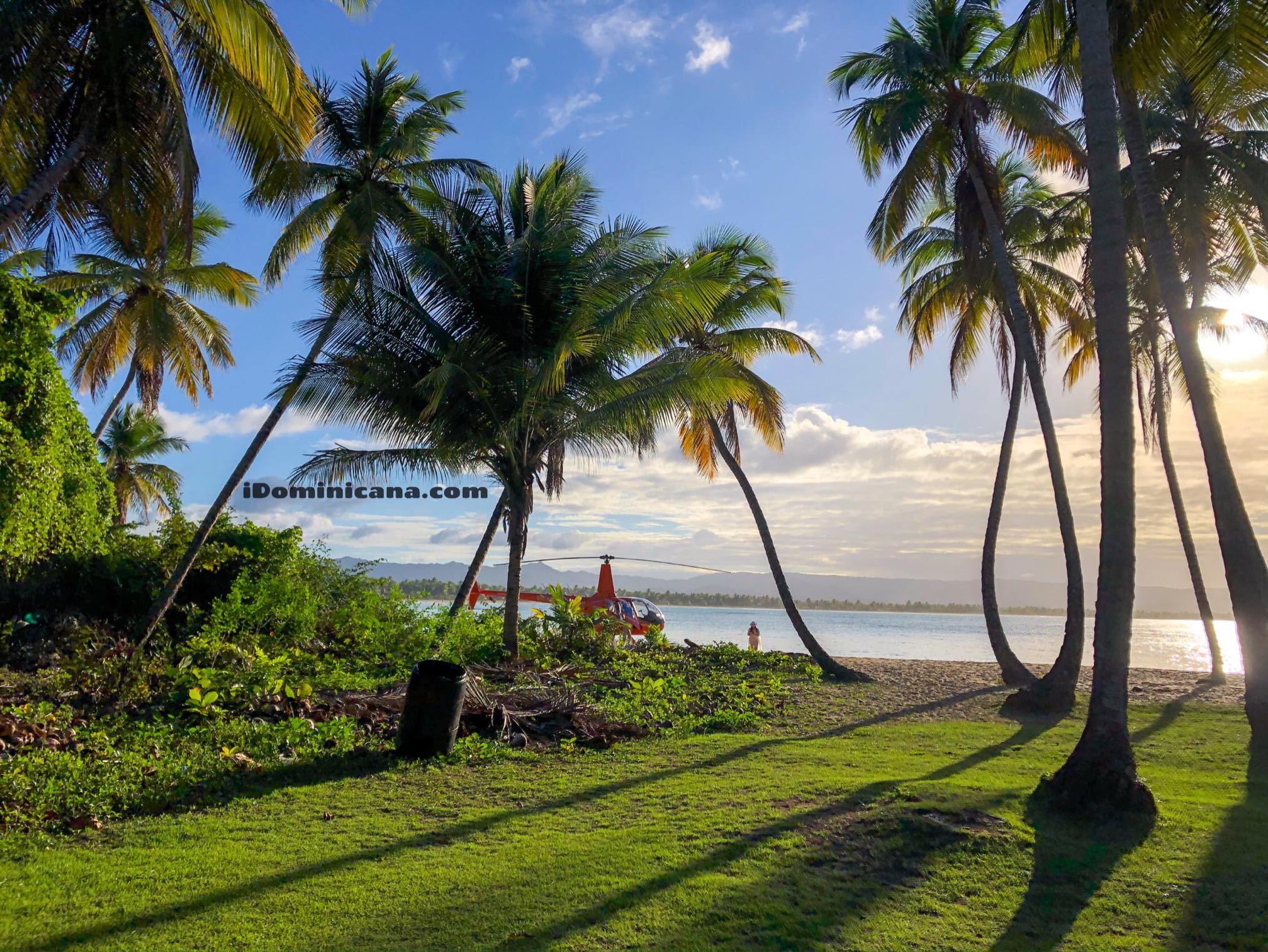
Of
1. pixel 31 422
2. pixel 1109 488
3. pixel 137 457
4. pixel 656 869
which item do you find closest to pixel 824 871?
pixel 656 869

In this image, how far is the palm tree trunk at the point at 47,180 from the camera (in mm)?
9188

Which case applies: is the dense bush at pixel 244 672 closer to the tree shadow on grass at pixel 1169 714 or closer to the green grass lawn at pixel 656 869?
the green grass lawn at pixel 656 869

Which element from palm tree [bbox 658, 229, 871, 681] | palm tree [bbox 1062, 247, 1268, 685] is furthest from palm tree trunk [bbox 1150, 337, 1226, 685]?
palm tree [bbox 658, 229, 871, 681]

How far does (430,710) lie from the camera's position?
26.5 feet

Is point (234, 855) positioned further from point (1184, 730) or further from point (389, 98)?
point (389, 98)

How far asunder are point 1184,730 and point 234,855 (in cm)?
1100

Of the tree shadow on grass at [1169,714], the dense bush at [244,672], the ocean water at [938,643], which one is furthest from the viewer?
the ocean water at [938,643]

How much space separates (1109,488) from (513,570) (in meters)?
9.06

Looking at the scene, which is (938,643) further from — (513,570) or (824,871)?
(824,871)

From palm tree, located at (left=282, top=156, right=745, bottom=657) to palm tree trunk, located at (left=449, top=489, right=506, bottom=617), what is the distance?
340 cm

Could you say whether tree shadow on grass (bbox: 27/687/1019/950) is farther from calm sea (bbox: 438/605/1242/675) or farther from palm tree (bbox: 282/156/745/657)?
calm sea (bbox: 438/605/1242/675)

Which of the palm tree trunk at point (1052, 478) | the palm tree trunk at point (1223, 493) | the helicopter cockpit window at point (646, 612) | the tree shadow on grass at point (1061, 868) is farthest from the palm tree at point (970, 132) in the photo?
the helicopter cockpit window at point (646, 612)

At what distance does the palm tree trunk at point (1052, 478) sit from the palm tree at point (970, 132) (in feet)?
0.05

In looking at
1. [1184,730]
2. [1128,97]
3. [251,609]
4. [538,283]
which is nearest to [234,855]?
[251,609]
